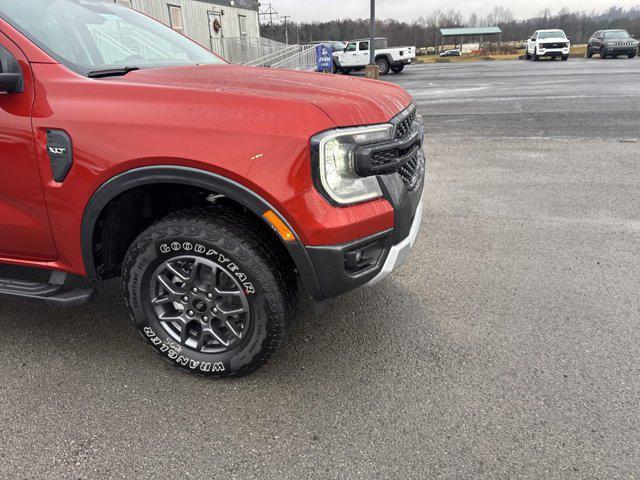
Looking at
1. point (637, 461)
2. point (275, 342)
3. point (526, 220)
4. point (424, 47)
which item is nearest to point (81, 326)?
point (275, 342)

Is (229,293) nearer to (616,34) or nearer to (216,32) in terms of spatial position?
(216,32)

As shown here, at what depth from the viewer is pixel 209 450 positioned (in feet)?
7.06

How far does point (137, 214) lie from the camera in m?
2.67

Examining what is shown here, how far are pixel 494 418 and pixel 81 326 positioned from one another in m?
2.41

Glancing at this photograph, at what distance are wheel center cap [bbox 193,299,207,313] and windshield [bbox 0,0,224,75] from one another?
1.24 metres

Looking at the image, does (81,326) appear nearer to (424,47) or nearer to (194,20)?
(194,20)

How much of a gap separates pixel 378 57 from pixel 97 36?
23.8 meters

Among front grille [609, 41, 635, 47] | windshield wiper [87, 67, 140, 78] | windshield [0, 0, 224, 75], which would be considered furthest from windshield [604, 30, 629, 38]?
windshield wiper [87, 67, 140, 78]

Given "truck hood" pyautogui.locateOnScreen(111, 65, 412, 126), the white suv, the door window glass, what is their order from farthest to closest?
the white suv
the door window glass
"truck hood" pyautogui.locateOnScreen(111, 65, 412, 126)

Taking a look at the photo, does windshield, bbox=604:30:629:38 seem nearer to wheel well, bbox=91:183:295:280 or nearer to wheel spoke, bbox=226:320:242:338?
wheel well, bbox=91:183:295:280

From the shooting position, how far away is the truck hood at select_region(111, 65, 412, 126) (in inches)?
87.5

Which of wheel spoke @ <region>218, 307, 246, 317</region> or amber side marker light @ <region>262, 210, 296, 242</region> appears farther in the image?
wheel spoke @ <region>218, 307, 246, 317</region>

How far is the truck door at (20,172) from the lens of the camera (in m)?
2.35

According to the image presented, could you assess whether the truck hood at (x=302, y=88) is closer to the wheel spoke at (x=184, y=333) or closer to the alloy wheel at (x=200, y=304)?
the alloy wheel at (x=200, y=304)
